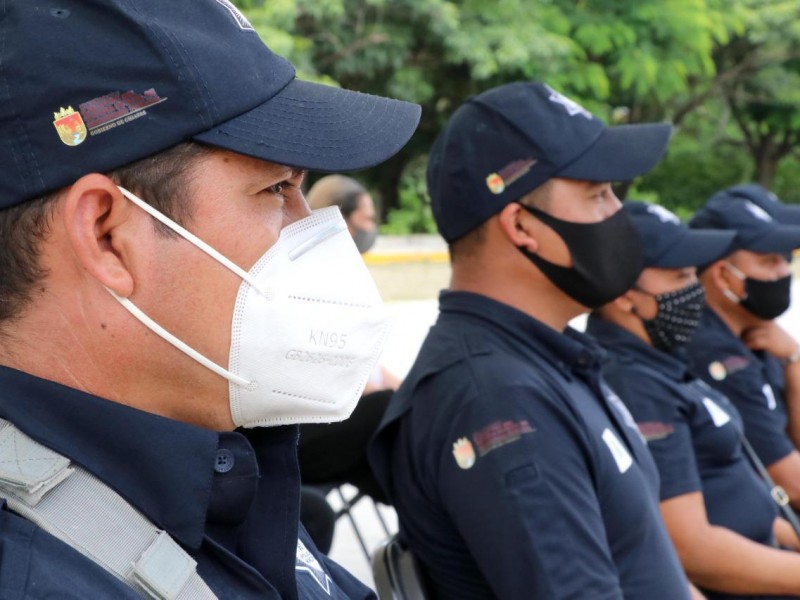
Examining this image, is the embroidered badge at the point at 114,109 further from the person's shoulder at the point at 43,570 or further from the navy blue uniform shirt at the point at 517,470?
the navy blue uniform shirt at the point at 517,470

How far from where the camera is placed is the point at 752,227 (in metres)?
4.31

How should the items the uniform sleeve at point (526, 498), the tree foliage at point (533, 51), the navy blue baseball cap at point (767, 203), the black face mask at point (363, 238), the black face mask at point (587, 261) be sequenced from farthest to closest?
the tree foliage at point (533, 51), the black face mask at point (363, 238), the navy blue baseball cap at point (767, 203), the black face mask at point (587, 261), the uniform sleeve at point (526, 498)

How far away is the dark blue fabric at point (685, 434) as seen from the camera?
2.92m

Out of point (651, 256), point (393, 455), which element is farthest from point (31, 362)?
point (651, 256)

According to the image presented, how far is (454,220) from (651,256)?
1.07m

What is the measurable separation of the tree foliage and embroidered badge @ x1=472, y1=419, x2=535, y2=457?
10.1 meters

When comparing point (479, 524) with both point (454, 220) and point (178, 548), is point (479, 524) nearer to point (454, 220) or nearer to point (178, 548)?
point (454, 220)

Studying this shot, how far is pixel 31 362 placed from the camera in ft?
4.13

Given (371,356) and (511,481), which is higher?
(371,356)

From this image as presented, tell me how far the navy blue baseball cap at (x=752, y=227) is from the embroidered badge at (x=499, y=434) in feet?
7.77

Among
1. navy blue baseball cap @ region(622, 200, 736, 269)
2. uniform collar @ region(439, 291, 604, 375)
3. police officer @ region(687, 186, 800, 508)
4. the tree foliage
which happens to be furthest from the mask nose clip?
the tree foliage

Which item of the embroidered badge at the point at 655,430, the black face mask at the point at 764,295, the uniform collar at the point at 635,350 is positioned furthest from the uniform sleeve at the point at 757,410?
the embroidered badge at the point at 655,430

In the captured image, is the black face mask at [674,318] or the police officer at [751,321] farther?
the police officer at [751,321]

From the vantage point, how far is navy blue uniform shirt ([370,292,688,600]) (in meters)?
2.11
